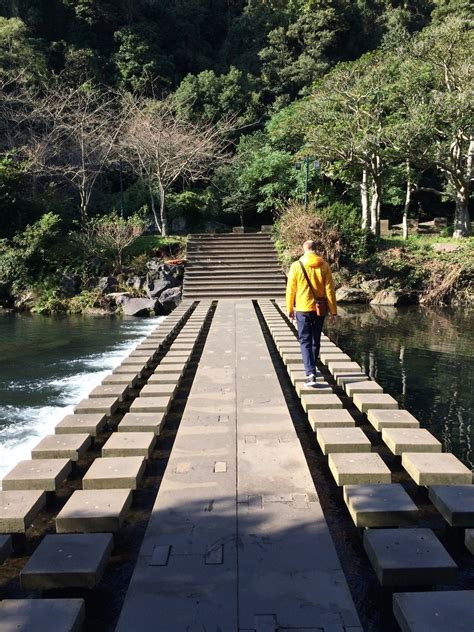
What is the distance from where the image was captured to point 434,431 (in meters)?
5.33

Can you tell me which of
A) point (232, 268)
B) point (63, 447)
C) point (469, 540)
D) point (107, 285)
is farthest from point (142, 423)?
point (232, 268)

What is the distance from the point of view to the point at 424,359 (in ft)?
29.4

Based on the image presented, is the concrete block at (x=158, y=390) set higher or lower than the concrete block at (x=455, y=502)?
higher

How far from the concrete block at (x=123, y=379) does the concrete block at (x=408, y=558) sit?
3.87m

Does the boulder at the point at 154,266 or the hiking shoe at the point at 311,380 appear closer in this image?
the hiking shoe at the point at 311,380

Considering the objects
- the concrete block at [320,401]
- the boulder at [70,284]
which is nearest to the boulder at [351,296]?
the boulder at [70,284]

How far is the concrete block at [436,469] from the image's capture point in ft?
11.0

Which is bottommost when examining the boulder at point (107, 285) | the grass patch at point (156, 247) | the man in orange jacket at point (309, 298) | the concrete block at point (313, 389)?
the concrete block at point (313, 389)

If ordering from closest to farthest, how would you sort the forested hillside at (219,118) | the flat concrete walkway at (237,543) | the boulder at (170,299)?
the flat concrete walkway at (237,543) < the boulder at (170,299) < the forested hillside at (219,118)


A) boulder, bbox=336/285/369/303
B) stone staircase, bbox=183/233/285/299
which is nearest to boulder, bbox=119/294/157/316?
stone staircase, bbox=183/233/285/299

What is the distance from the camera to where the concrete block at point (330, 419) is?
4.33 m

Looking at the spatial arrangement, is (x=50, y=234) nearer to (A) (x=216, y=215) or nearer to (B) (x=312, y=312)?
(A) (x=216, y=215)

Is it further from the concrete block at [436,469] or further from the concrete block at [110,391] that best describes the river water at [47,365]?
the concrete block at [436,469]

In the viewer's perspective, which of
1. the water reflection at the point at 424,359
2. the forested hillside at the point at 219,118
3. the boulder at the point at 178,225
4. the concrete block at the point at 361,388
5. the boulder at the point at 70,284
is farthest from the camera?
the boulder at the point at 178,225
